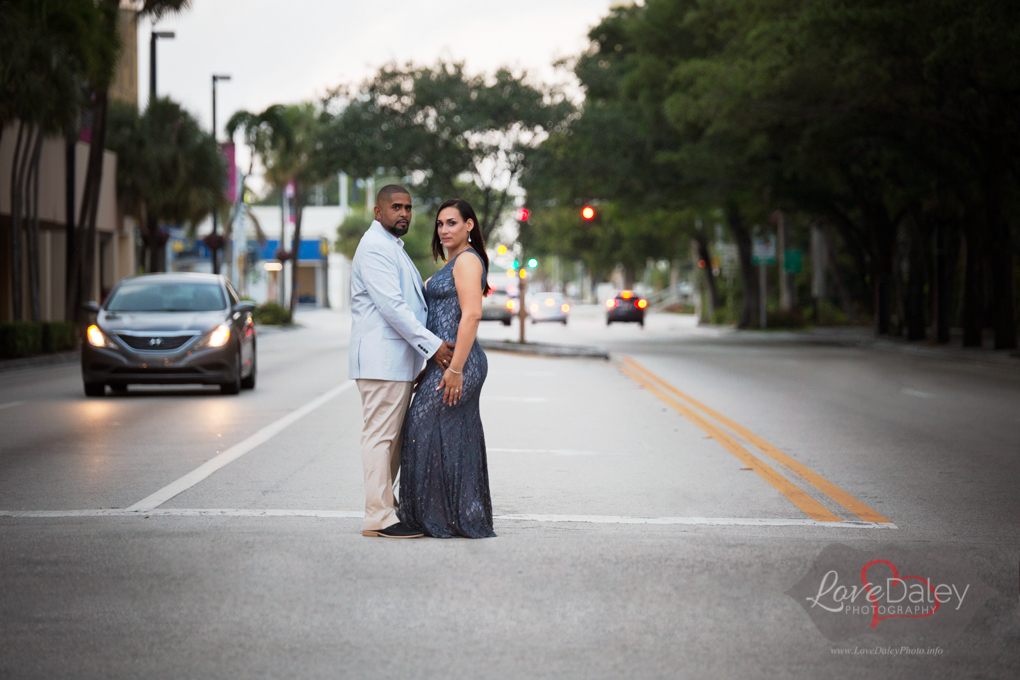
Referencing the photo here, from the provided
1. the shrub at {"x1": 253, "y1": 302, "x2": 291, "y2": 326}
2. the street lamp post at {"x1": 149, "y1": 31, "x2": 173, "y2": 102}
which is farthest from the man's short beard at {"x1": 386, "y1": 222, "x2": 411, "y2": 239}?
the shrub at {"x1": 253, "y1": 302, "x2": 291, "y2": 326}

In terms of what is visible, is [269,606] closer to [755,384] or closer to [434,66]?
[755,384]

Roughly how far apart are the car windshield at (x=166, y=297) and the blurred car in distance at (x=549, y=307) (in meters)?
38.3

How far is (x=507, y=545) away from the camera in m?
6.61

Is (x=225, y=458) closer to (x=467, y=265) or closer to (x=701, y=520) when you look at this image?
(x=701, y=520)

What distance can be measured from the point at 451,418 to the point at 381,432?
0.38m

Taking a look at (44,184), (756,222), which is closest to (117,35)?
(44,184)

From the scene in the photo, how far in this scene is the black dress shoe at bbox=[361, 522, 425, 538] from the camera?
6680 millimetres

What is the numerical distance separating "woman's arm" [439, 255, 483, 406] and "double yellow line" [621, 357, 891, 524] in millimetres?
2588

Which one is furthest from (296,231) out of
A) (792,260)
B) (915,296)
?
(915,296)

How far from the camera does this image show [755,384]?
65.5ft

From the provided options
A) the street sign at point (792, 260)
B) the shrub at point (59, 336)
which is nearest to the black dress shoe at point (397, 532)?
the shrub at point (59, 336)

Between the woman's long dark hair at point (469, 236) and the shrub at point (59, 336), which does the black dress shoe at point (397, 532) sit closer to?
the woman's long dark hair at point (469, 236)

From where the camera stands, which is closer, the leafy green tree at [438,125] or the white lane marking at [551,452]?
the white lane marking at [551,452]

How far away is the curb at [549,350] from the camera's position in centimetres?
2697
